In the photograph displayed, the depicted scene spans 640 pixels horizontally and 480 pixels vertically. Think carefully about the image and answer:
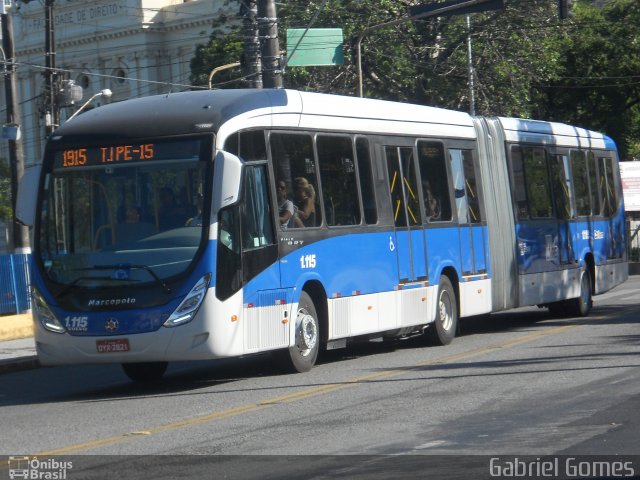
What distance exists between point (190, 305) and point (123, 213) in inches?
50.1

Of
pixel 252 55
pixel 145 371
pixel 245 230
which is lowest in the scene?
pixel 145 371

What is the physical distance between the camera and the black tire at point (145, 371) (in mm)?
15414

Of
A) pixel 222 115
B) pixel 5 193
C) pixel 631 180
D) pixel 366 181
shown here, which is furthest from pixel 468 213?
pixel 631 180

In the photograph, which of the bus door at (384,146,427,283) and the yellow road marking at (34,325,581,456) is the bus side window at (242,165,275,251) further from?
the bus door at (384,146,427,283)

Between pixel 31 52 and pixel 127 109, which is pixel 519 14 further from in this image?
pixel 31 52

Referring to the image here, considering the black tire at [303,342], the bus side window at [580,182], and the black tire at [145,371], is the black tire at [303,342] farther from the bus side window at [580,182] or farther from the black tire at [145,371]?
the bus side window at [580,182]

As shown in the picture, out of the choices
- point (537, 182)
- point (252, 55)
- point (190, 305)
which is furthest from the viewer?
point (252, 55)

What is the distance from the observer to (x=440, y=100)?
136 ft

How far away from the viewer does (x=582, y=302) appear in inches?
909

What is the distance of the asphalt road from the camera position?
898cm

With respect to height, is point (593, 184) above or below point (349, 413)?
above

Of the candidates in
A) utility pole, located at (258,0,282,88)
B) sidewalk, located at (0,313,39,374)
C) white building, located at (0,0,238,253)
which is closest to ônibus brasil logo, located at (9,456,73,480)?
sidewalk, located at (0,313,39,374)

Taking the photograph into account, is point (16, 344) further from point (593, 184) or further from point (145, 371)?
point (593, 184)

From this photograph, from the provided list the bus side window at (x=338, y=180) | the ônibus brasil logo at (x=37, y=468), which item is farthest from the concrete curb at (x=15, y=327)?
the ônibus brasil logo at (x=37, y=468)
